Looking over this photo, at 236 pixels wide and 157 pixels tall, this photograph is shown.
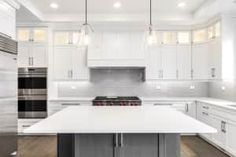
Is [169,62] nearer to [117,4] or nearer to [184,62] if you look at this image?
[184,62]

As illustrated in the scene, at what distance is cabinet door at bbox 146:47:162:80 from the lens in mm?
6461

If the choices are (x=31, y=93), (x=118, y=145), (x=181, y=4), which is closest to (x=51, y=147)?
(x=31, y=93)

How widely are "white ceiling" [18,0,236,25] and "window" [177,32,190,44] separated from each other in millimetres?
504

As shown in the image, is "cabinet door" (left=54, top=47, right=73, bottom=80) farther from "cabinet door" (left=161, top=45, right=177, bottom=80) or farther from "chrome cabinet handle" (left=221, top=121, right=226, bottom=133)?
"chrome cabinet handle" (left=221, top=121, right=226, bottom=133)

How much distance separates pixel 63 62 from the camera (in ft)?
21.1

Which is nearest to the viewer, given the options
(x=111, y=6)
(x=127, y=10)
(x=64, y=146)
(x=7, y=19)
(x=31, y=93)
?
(x=64, y=146)

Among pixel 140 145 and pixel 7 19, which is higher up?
pixel 7 19

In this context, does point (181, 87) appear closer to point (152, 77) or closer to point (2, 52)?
point (152, 77)

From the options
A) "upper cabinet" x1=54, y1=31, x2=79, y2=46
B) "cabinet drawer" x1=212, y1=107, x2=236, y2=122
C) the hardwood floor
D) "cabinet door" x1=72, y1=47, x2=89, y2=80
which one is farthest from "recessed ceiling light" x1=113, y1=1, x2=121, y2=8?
the hardwood floor

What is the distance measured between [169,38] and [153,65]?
0.81m

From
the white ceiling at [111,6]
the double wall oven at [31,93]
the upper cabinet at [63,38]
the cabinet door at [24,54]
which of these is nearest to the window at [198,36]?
the white ceiling at [111,6]

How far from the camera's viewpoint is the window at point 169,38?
653 centimetres

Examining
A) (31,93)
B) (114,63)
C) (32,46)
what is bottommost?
(31,93)

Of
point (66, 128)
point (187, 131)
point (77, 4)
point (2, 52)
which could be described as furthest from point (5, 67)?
point (187, 131)
